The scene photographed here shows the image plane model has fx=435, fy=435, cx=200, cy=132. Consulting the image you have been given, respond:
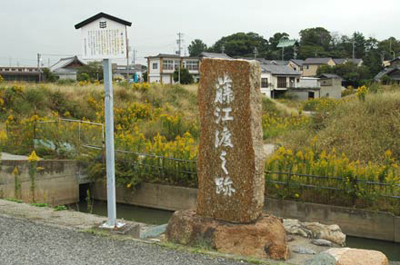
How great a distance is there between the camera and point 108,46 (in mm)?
5102

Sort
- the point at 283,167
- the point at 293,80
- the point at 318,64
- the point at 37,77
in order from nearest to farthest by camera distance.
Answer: the point at 283,167
the point at 37,77
the point at 293,80
the point at 318,64

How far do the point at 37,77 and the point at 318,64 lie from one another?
33188mm

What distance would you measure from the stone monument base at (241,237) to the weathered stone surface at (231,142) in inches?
7.2

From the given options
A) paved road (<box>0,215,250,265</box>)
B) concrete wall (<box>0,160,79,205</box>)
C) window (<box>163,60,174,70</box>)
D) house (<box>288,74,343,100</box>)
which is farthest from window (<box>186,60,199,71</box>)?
paved road (<box>0,215,250,265</box>)

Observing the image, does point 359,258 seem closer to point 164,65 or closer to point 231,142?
point 231,142

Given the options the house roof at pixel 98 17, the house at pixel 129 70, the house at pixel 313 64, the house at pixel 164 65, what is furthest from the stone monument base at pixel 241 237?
the house at pixel 313 64

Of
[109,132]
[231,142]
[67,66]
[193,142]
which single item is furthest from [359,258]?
[67,66]

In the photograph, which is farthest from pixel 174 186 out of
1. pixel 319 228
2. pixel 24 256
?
pixel 24 256

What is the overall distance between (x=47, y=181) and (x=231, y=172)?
7150 mm

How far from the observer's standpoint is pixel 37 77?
39594 mm

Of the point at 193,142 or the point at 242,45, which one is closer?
the point at 193,142

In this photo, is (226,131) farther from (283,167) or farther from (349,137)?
(349,137)

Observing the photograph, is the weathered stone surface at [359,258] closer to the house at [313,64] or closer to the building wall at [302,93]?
the building wall at [302,93]

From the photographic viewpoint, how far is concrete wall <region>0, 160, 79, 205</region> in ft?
34.4
